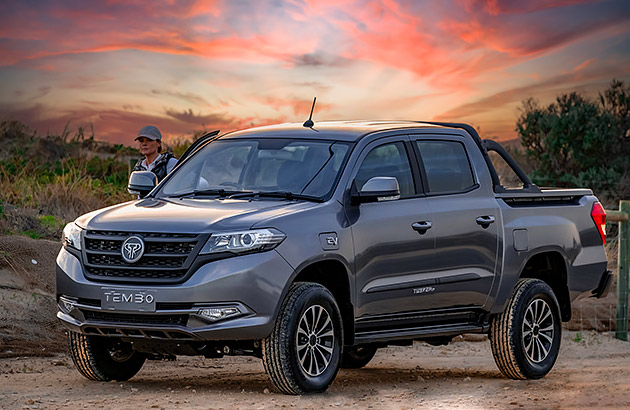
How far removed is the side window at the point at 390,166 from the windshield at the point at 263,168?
23 cm

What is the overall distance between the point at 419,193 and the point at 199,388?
2373mm

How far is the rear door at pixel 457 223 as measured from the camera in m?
8.99

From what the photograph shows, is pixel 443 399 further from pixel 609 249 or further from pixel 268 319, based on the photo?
pixel 609 249

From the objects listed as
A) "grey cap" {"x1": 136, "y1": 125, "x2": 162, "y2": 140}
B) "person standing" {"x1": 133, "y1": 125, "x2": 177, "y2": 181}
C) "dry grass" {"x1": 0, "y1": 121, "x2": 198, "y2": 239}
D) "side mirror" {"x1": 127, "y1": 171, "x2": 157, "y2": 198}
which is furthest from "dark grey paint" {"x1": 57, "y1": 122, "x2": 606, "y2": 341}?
"dry grass" {"x1": 0, "y1": 121, "x2": 198, "y2": 239}

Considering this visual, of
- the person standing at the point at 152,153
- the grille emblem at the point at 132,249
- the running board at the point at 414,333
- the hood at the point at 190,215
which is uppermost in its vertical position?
the person standing at the point at 152,153

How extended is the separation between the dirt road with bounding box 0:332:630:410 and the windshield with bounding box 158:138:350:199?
156cm

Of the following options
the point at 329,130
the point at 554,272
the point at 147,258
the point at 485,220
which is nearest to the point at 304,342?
the point at 147,258

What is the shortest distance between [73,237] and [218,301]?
1.45 m

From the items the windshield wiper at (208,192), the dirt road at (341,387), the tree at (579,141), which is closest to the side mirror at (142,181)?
the windshield wiper at (208,192)

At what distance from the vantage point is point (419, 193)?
8984 mm

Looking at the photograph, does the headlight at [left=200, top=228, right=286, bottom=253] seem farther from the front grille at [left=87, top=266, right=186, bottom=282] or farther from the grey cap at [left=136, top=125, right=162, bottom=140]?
the grey cap at [left=136, top=125, right=162, bottom=140]

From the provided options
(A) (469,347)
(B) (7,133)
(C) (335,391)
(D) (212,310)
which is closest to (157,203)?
(D) (212,310)

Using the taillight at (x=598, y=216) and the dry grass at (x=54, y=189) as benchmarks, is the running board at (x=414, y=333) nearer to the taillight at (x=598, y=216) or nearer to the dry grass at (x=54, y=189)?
the taillight at (x=598, y=216)

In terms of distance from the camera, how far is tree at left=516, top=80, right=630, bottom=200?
3114 centimetres
